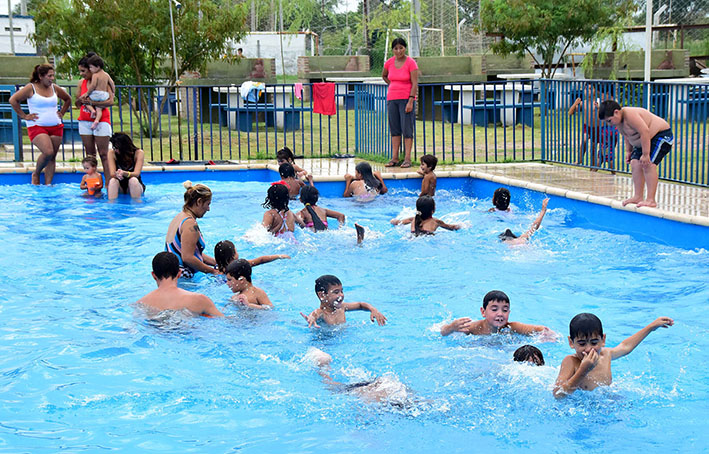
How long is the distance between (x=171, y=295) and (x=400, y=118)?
341 inches

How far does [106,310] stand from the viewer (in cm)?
793

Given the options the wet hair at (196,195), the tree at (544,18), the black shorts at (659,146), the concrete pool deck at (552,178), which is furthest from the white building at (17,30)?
the black shorts at (659,146)

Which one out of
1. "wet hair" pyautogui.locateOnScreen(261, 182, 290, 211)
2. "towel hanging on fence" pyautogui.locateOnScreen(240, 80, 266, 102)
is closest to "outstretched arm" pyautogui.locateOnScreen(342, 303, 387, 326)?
"wet hair" pyautogui.locateOnScreen(261, 182, 290, 211)

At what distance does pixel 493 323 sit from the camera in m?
6.63

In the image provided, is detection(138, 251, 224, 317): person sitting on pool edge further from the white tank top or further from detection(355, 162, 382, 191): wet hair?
the white tank top

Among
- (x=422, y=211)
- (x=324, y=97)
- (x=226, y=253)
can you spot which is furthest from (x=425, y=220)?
(x=324, y=97)

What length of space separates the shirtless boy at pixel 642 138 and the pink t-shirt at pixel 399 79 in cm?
463

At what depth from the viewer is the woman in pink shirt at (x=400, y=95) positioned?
47.4 feet

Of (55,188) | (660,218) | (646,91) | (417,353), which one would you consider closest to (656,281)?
(660,218)

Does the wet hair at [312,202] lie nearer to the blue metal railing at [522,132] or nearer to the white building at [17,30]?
the blue metal railing at [522,132]

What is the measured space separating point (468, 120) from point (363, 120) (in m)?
9.32

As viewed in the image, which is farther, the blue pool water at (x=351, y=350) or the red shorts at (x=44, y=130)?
the red shorts at (x=44, y=130)

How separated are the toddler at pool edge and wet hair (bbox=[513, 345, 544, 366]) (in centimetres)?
123

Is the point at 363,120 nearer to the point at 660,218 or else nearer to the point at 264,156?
the point at 264,156
